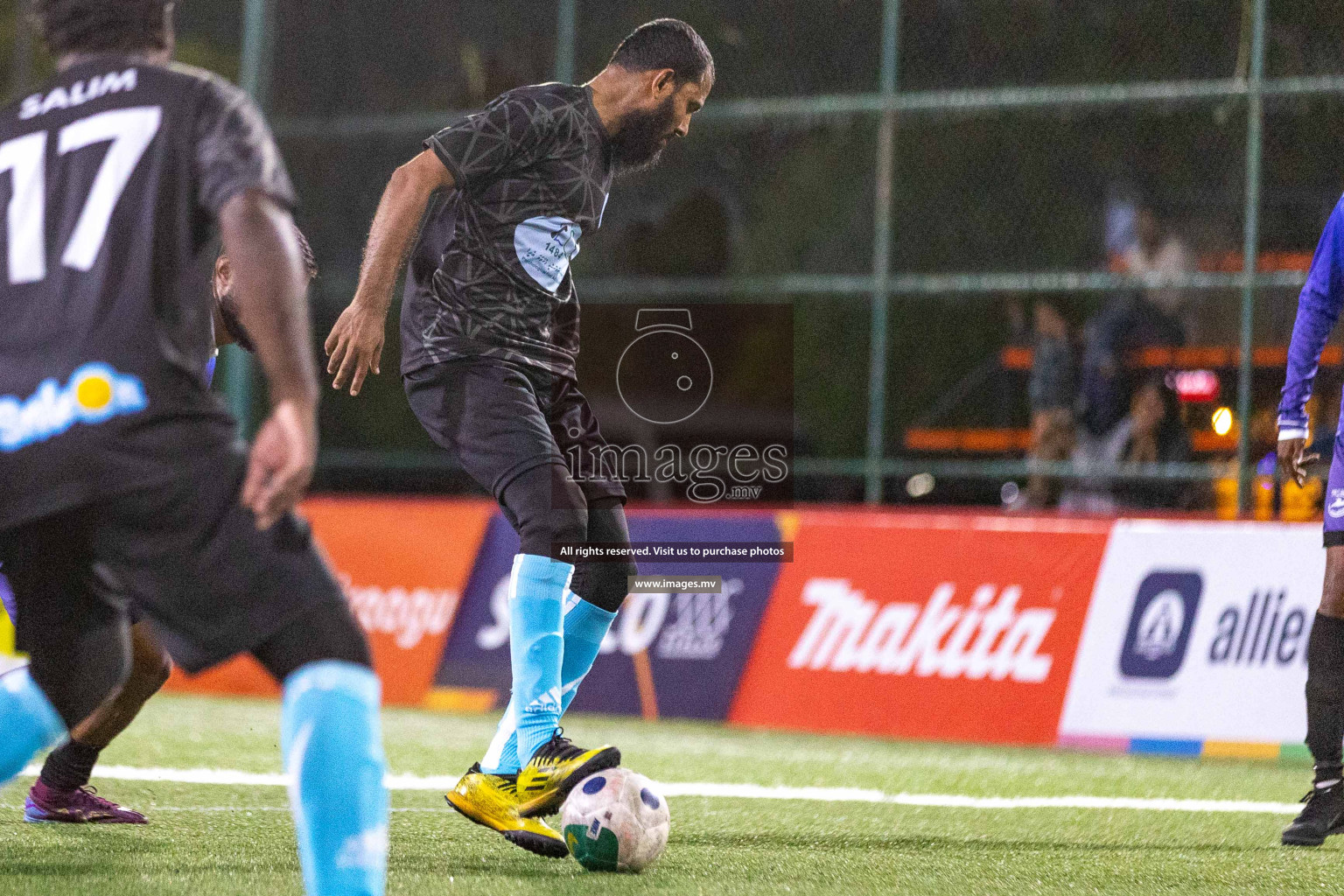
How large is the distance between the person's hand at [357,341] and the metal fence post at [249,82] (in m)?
9.04

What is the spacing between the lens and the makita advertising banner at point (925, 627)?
886 cm

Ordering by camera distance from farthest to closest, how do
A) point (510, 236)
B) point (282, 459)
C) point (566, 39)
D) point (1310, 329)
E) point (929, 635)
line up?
point (566, 39), point (929, 635), point (1310, 329), point (510, 236), point (282, 459)

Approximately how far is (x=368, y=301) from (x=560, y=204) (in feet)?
2.36

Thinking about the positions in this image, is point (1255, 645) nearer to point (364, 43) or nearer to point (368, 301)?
point (368, 301)

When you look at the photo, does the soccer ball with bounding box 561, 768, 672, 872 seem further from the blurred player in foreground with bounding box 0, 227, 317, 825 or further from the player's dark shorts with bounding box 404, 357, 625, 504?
the blurred player in foreground with bounding box 0, 227, 317, 825

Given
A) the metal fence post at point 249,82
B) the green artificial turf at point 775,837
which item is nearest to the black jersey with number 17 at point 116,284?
the green artificial turf at point 775,837

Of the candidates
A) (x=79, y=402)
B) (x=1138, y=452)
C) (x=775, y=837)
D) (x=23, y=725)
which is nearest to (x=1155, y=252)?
(x=1138, y=452)

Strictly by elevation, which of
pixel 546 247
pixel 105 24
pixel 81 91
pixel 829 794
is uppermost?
pixel 105 24

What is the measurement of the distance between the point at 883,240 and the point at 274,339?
29.0 feet

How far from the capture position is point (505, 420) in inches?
197

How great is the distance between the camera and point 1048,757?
826 centimetres

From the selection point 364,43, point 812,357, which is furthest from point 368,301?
point 364,43

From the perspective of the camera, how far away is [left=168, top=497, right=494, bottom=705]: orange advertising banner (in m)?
10.4

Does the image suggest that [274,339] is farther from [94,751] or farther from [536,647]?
[94,751]
